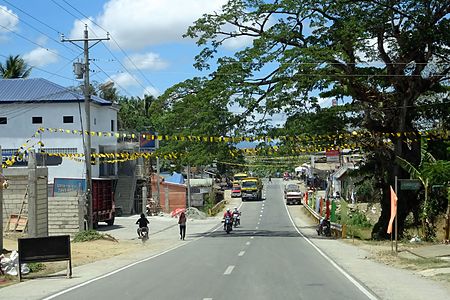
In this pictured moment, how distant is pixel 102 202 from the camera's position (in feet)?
138

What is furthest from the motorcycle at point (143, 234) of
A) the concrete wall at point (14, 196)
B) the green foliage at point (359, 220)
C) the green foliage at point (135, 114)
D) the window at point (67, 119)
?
the green foliage at point (135, 114)

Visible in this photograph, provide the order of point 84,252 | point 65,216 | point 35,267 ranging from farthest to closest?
point 65,216 → point 84,252 → point 35,267

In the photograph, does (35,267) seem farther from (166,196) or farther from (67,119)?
(166,196)

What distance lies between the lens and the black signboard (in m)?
16.2

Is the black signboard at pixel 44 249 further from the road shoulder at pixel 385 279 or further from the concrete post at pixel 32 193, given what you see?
the concrete post at pixel 32 193

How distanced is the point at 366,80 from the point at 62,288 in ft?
69.6

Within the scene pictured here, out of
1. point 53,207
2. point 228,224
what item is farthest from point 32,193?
point 228,224

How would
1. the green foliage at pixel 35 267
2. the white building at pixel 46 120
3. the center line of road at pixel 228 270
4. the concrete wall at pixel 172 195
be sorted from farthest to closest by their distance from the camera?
the concrete wall at pixel 172 195, the white building at pixel 46 120, the green foliage at pixel 35 267, the center line of road at pixel 228 270

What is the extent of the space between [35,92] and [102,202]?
49.7 ft

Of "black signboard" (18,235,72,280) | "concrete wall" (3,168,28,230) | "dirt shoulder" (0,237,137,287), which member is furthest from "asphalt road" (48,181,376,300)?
"concrete wall" (3,168,28,230)

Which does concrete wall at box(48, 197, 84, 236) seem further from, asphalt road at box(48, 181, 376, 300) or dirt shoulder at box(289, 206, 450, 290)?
dirt shoulder at box(289, 206, 450, 290)

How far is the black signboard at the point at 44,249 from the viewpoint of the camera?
16.2 metres

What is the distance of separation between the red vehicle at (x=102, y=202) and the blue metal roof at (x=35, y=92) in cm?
1055

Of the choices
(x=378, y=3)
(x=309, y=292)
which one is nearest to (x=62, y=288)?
(x=309, y=292)
